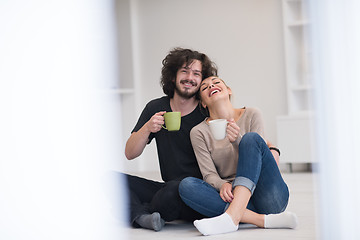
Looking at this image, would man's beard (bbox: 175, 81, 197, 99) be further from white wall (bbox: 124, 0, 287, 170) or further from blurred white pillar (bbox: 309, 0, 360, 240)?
white wall (bbox: 124, 0, 287, 170)

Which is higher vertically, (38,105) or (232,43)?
(232,43)

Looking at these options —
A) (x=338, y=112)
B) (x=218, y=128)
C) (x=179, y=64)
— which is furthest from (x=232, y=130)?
(x=338, y=112)

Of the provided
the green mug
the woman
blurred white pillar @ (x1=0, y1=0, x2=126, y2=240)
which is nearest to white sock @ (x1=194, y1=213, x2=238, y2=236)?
the woman

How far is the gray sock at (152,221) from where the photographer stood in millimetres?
2059

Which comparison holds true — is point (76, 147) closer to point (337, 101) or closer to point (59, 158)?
point (59, 158)

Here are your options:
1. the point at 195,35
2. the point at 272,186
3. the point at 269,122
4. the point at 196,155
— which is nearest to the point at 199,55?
the point at 196,155

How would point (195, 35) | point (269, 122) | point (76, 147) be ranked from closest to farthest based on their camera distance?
1. point (76, 147)
2. point (269, 122)
3. point (195, 35)

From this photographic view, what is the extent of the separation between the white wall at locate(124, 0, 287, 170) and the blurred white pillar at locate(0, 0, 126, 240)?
15.1 ft

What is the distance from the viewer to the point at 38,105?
33.8 inches

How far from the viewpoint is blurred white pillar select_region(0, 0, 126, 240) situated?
32.5 inches

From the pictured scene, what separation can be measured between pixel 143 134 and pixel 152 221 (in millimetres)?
355

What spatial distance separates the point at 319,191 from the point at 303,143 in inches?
145

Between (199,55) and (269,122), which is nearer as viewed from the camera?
(199,55)

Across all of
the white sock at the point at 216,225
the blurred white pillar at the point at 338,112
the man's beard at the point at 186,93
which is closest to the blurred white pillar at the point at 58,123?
the blurred white pillar at the point at 338,112
